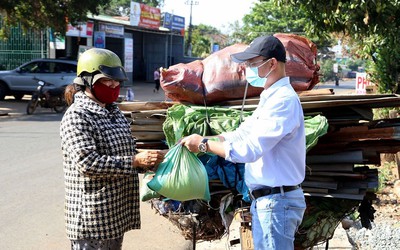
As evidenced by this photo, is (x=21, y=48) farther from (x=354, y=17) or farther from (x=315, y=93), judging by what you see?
(x=315, y=93)

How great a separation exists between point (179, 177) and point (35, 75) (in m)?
18.5

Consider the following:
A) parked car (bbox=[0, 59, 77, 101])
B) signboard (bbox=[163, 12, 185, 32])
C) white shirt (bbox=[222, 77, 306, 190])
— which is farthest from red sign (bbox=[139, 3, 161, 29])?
white shirt (bbox=[222, 77, 306, 190])

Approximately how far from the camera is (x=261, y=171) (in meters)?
2.58

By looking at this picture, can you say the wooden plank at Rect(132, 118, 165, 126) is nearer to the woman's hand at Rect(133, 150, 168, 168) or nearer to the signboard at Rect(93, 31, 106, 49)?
the woman's hand at Rect(133, 150, 168, 168)

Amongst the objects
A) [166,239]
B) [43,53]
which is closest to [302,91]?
[166,239]

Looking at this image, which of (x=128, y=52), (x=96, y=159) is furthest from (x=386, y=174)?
(x=128, y=52)

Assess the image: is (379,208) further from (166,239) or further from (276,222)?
(276,222)

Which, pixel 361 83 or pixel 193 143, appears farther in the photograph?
pixel 361 83

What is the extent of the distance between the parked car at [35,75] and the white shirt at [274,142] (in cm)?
1771

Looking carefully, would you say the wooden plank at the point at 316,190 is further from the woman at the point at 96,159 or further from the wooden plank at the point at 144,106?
the wooden plank at the point at 144,106

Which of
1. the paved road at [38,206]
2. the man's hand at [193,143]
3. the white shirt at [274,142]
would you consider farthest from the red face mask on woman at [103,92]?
the paved road at [38,206]

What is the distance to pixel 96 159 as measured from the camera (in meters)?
2.61

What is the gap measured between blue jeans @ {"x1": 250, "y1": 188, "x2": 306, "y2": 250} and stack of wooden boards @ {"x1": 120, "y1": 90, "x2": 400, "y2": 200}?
2.15 ft

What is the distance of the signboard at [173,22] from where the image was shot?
126 ft
